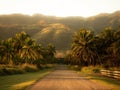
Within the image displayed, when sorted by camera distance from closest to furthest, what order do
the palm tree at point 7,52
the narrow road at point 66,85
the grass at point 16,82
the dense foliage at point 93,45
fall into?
the narrow road at point 66,85, the grass at point 16,82, the dense foliage at point 93,45, the palm tree at point 7,52

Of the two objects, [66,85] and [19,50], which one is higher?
[66,85]

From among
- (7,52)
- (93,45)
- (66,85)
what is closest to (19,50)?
(7,52)

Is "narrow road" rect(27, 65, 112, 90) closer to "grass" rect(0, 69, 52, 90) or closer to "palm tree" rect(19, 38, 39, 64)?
"grass" rect(0, 69, 52, 90)

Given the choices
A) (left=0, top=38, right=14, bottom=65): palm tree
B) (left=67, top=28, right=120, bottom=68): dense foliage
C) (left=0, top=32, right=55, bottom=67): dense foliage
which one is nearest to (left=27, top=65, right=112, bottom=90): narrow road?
(left=67, top=28, right=120, bottom=68): dense foliage

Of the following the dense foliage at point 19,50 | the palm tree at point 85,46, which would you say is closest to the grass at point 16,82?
the palm tree at point 85,46

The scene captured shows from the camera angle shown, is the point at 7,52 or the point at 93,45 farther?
the point at 7,52

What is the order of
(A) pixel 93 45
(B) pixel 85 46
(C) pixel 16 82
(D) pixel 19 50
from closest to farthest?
(C) pixel 16 82, (B) pixel 85 46, (A) pixel 93 45, (D) pixel 19 50

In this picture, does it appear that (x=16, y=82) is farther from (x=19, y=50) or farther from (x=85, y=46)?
(x=19, y=50)

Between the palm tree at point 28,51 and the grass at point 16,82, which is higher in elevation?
the grass at point 16,82

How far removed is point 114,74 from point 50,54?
122 metres

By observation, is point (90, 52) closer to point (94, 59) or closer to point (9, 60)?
point (94, 59)

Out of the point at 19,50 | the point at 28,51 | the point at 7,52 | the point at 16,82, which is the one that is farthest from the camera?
the point at 7,52

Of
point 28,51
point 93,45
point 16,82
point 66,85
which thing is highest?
point 66,85

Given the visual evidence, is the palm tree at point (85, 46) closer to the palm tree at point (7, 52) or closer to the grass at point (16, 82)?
the palm tree at point (7, 52)
